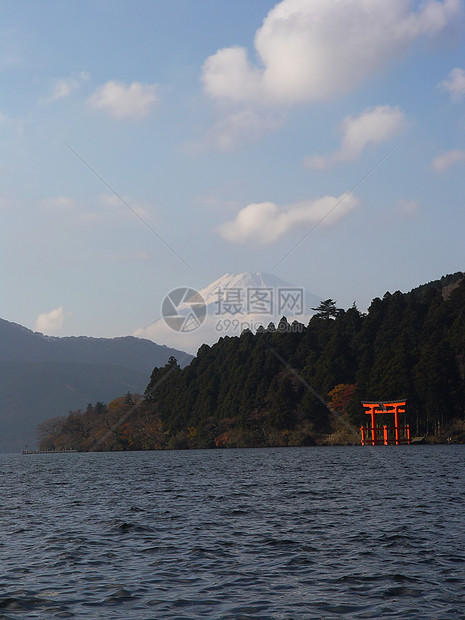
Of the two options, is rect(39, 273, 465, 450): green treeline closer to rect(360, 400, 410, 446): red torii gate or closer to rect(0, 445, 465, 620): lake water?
rect(360, 400, 410, 446): red torii gate

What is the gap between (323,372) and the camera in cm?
14825

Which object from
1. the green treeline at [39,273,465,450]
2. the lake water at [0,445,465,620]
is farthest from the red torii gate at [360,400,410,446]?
the lake water at [0,445,465,620]

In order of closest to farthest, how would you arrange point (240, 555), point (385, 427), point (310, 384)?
1. point (240, 555)
2. point (385, 427)
3. point (310, 384)

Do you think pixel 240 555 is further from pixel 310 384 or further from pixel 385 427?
pixel 310 384

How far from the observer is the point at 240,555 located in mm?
20234

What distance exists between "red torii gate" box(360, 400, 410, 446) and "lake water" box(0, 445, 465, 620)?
88.5 m

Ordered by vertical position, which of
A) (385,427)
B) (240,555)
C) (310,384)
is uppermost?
(310,384)

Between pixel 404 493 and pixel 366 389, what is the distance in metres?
101

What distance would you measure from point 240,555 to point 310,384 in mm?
130941

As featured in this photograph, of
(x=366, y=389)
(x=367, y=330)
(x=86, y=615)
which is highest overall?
(x=367, y=330)

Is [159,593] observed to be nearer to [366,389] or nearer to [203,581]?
[203,581]

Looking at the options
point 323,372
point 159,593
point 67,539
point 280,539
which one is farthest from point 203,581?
point 323,372

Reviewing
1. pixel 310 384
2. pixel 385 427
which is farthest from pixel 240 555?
pixel 310 384

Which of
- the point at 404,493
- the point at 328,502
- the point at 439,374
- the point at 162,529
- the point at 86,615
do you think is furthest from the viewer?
the point at 439,374
